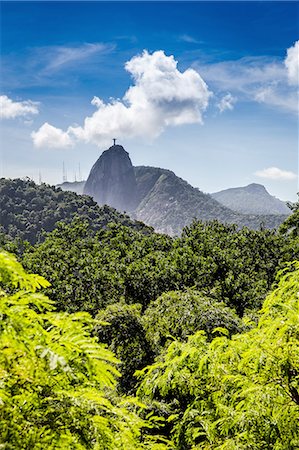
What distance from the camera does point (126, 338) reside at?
14.6m

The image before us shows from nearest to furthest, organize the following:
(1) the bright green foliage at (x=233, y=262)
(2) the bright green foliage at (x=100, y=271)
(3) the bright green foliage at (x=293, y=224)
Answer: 1. (2) the bright green foliage at (x=100, y=271)
2. (1) the bright green foliage at (x=233, y=262)
3. (3) the bright green foliage at (x=293, y=224)

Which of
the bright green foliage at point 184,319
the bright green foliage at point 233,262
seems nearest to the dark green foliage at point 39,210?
the bright green foliage at point 233,262

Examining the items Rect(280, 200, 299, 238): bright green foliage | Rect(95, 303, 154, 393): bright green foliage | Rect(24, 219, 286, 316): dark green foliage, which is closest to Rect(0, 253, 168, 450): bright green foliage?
Rect(95, 303, 154, 393): bright green foliage

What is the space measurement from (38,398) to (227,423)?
2.57m

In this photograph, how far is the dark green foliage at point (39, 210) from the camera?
75938 millimetres

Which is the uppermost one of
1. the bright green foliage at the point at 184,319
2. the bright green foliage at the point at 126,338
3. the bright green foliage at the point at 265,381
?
the bright green foliage at the point at 265,381

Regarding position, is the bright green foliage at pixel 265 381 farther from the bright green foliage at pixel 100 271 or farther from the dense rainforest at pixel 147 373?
the bright green foliage at pixel 100 271

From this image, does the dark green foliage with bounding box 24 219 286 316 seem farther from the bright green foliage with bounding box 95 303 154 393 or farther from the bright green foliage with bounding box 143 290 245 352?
the bright green foliage with bounding box 143 290 245 352

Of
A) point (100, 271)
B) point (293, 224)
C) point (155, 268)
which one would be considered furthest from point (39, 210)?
point (155, 268)

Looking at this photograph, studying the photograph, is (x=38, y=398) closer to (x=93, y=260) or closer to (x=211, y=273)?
(x=211, y=273)

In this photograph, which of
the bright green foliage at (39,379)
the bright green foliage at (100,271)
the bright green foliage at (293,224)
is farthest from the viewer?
the bright green foliage at (293,224)

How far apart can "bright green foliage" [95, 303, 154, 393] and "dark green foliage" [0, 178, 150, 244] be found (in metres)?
55.6

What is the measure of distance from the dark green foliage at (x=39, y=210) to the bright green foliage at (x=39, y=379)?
67631 mm

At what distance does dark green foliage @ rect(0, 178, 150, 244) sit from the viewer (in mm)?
75938
